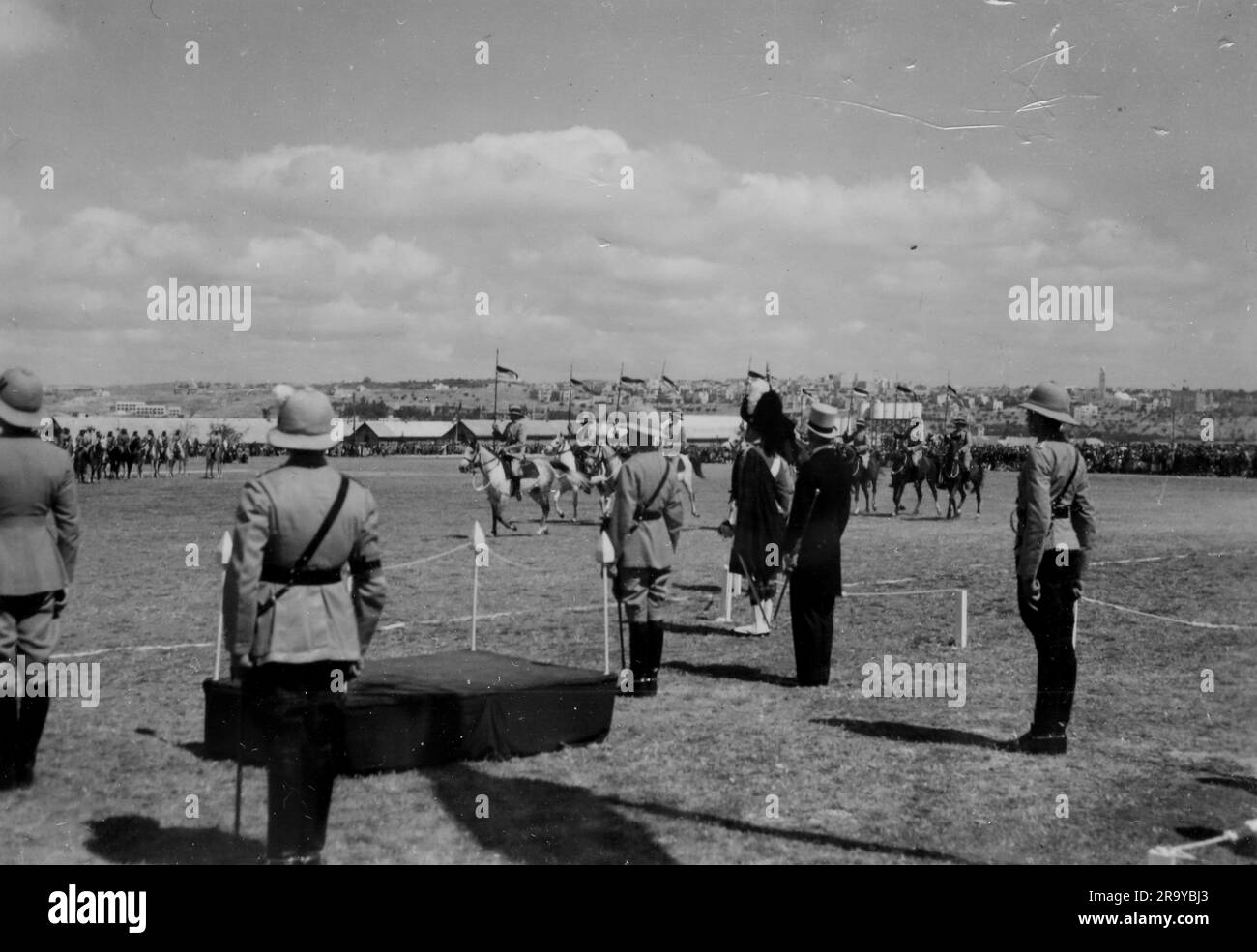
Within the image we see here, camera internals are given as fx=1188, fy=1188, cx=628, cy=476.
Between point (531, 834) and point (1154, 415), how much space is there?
10776cm

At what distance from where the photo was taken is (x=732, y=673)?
9.70 m

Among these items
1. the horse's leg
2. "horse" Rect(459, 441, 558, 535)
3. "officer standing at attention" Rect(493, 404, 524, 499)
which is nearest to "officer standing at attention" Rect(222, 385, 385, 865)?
"horse" Rect(459, 441, 558, 535)

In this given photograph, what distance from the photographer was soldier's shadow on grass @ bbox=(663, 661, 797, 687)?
9398 millimetres

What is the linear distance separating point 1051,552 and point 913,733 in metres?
1.59

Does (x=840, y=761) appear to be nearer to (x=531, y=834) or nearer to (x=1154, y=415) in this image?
(x=531, y=834)

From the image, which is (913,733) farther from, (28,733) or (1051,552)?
(28,733)

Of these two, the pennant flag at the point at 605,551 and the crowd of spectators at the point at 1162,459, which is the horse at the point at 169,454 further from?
the pennant flag at the point at 605,551

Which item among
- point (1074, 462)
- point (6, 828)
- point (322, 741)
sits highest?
point (1074, 462)

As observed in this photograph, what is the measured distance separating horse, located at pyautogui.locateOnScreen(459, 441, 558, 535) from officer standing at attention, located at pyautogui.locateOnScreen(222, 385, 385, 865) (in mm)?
17046

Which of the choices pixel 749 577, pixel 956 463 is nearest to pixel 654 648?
pixel 749 577

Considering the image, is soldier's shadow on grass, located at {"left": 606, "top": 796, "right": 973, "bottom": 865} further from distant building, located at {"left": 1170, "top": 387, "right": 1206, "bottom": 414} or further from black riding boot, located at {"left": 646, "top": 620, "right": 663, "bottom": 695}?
distant building, located at {"left": 1170, "top": 387, "right": 1206, "bottom": 414}

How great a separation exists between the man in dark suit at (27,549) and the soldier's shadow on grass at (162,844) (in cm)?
87

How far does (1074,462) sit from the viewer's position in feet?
23.4
